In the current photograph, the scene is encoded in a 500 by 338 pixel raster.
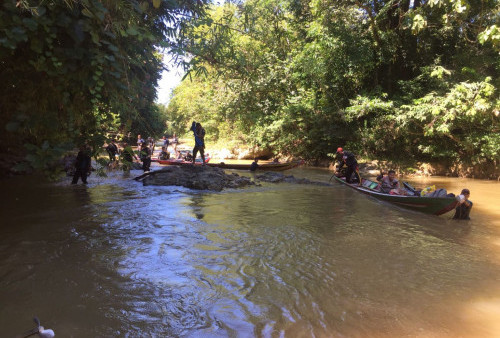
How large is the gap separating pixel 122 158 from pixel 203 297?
302 cm

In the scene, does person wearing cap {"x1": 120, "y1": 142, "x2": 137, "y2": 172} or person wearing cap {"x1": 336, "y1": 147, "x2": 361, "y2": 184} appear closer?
person wearing cap {"x1": 120, "y1": 142, "x2": 137, "y2": 172}

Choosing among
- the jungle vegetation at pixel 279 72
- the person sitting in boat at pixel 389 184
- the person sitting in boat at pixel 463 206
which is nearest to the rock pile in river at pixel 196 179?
the jungle vegetation at pixel 279 72

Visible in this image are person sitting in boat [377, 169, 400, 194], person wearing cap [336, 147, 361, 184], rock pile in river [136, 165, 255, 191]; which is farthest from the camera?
person wearing cap [336, 147, 361, 184]

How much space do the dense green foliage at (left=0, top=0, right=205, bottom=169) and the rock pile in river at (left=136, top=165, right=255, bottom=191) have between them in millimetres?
5374

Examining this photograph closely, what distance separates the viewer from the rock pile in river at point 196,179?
11.7 meters

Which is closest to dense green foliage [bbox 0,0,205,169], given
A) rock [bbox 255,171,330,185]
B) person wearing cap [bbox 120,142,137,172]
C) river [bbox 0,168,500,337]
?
person wearing cap [bbox 120,142,137,172]

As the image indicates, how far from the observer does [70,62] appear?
4.55m

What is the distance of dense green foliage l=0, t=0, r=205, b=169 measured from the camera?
13.0 feet

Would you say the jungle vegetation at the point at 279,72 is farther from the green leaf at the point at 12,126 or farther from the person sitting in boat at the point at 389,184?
the person sitting in boat at the point at 389,184

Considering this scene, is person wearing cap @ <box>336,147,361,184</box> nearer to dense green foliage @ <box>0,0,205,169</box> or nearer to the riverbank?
the riverbank

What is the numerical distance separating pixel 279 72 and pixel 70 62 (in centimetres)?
1863

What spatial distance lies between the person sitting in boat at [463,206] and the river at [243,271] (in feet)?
0.65

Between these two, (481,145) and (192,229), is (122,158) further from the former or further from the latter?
(481,145)

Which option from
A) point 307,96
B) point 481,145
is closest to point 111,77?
point 481,145
